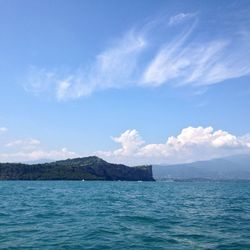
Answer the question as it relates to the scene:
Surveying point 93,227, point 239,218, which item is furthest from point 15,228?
point 239,218

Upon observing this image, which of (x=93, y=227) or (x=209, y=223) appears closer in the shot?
(x=93, y=227)

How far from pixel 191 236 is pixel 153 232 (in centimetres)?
351

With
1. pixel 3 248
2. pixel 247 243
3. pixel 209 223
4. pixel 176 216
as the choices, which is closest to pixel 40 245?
pixel 3 248

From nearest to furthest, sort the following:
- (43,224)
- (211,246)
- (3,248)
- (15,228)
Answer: (3,248)
(211,246)
(15,228)
(43,224)

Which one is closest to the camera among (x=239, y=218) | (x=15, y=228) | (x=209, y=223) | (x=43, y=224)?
(x=15, y=228)

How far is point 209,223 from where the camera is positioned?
1623 inches

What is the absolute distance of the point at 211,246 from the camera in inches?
1130

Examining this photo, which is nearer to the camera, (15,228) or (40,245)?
(40,245)

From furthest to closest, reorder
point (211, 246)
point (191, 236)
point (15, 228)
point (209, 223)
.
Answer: point (209, 223) → point (15, 228) → point (191, 236) → point (211, 246)

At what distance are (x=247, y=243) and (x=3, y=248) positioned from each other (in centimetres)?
1820

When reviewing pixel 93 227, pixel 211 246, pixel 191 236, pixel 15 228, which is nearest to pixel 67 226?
pixel 93 227

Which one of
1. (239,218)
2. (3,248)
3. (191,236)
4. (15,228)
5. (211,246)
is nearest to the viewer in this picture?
(3,248)

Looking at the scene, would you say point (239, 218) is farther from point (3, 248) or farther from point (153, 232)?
point (3, 248)

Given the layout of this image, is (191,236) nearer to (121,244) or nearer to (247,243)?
(247,243)
